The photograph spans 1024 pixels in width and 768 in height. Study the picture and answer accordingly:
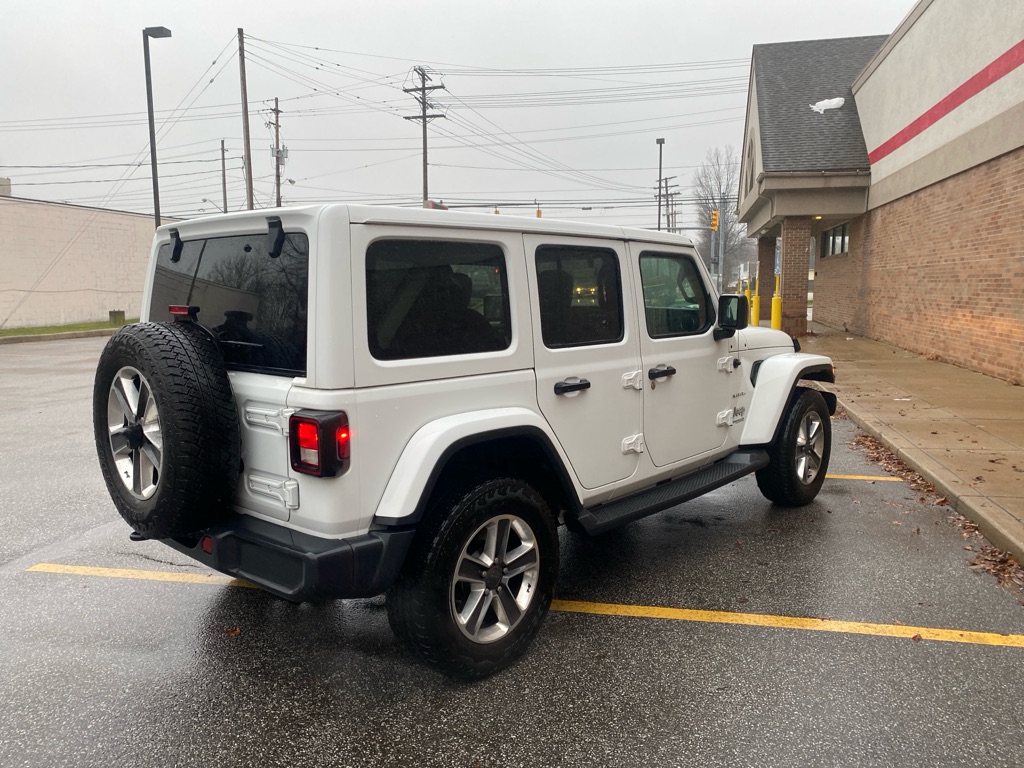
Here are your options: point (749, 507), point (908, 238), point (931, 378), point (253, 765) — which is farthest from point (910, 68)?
point (253, 765)

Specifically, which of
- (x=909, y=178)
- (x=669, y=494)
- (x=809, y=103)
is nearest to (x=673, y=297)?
(x=669, y=494)

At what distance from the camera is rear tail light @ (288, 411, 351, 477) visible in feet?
8.59

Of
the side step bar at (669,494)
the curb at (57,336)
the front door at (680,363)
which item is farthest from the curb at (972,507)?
the curb at (57,336)

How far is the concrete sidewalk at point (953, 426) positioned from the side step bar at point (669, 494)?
1600mm

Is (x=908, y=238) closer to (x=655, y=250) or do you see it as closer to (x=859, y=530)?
(x=859, y=530)

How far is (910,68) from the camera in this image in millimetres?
14336

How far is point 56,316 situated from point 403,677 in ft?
102

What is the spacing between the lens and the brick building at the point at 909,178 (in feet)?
33.4

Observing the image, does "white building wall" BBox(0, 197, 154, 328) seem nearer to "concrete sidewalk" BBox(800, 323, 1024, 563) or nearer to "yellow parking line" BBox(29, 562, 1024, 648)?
"concrete sidewalk" BBox(800, 323, 1024, 563)

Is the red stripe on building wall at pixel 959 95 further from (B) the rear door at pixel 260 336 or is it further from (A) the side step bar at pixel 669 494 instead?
(B) the rear door at pixel 260 336

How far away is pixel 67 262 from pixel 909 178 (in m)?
29.2

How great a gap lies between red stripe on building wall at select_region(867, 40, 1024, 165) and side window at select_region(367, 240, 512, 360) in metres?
9.89

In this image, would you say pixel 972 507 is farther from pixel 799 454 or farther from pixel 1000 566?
pixel 799 454

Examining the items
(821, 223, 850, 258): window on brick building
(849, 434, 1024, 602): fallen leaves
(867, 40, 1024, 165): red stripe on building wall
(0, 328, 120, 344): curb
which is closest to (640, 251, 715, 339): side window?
(849, 434, 1024, 602): fallen leaves
